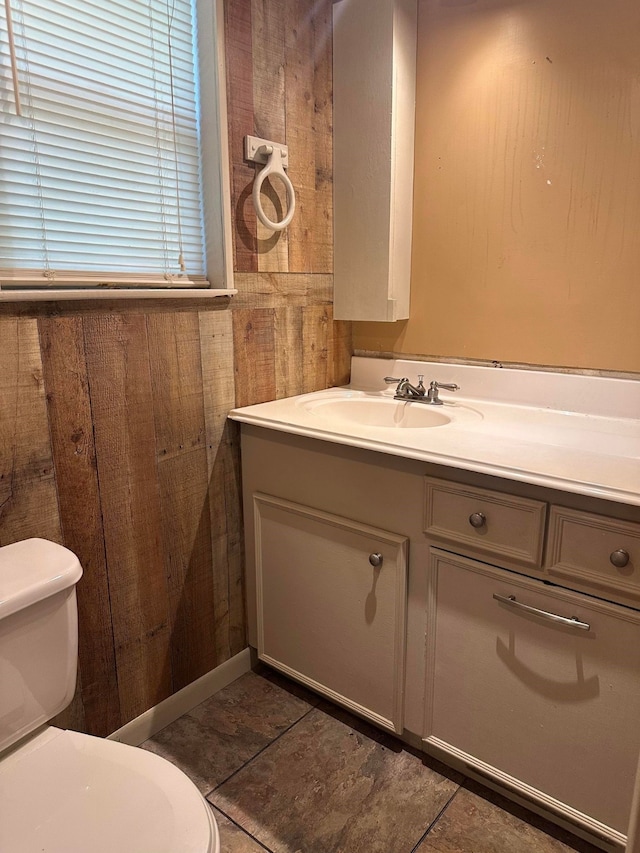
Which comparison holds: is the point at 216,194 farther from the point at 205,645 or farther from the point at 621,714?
the point at 621,714

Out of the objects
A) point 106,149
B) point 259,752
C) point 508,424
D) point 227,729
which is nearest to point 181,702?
point 227,729

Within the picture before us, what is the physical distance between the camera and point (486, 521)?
4.04ft

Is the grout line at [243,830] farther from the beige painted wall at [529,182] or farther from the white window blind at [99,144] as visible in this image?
the beige painted wall at [529,182]

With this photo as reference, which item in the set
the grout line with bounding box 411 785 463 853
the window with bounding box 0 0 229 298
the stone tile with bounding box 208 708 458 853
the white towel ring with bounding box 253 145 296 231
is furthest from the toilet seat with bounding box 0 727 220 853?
the white towel ring with bounding box 253 145 296 231

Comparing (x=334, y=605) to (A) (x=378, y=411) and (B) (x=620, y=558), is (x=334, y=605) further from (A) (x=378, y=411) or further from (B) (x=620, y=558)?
(B) (x=620, y=558)

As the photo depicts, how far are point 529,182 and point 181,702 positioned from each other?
178 centimetres

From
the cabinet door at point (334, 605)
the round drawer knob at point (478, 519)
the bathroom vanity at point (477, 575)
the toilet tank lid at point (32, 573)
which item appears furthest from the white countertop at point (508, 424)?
the toilet tank lid at point (32, 573)

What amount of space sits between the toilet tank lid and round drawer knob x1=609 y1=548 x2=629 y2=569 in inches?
39.2

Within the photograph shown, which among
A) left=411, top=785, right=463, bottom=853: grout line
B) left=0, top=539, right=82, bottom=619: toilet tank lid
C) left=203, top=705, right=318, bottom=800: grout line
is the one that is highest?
left=0, top=539, right=82, bottom=619: toilet tank lid

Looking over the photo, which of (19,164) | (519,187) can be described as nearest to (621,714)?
(519,187)

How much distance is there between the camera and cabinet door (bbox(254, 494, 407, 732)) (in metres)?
1.44

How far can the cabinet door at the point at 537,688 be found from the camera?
1.13 metres

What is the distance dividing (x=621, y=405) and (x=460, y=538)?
637 mm

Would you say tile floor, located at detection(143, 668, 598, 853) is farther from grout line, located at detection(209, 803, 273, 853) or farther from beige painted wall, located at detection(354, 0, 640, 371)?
beige painted wall, located at detection(354, 0, 640, 371)
